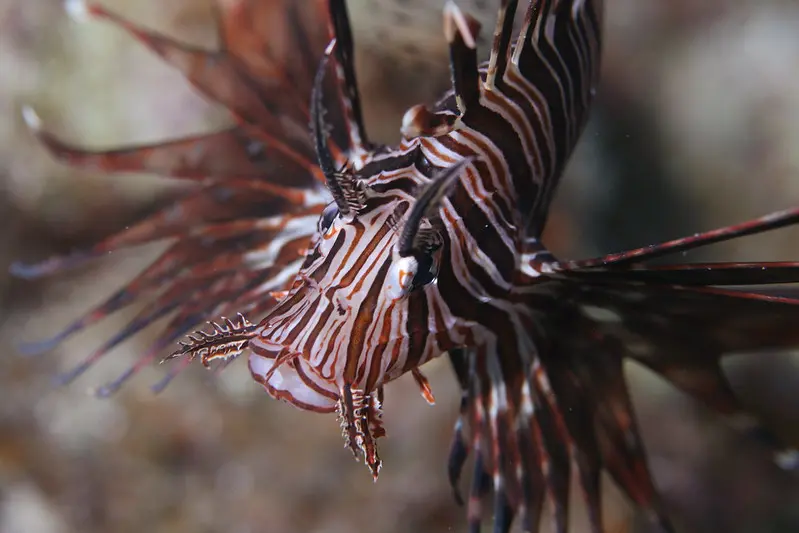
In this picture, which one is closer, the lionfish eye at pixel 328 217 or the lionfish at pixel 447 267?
the lionfish at pixel 447 267

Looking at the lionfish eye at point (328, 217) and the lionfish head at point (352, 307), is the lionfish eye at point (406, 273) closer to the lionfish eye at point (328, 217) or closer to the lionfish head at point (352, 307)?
the lionfish head at point (352, 307)

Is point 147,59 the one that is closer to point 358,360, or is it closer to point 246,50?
point 246,50

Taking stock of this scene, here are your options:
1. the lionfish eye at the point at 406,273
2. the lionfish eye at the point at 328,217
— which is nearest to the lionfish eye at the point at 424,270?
the lionfish eye at the point at 406,273

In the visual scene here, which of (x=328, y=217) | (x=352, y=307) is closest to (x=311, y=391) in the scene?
(x=352, y=307)

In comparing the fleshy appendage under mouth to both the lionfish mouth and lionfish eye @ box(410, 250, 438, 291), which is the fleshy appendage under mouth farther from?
lionfish eye @ box(410, 250, 438, 291)

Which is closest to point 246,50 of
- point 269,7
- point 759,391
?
point 269,7

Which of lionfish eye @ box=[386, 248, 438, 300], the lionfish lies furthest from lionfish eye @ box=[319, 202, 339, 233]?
lionfish eye @ box=[386, 248, 438, 300]

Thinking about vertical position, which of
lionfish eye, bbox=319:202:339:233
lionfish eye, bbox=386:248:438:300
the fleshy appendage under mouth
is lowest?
the fleshy appendage under mouth

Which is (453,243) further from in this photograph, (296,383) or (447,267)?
(296,383)
